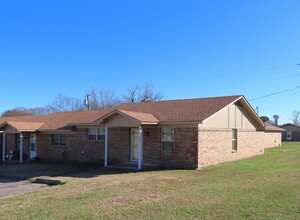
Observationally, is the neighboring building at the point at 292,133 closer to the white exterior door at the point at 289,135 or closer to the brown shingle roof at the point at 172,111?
the white exterior door at the point at 289,135

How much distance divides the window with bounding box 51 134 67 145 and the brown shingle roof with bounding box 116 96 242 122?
5200mm

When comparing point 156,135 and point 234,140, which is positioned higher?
point 156,135

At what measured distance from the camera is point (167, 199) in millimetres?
10266

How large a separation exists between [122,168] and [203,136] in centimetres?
487

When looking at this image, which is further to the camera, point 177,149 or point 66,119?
point 66,119

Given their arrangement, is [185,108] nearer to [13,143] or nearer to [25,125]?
[25,125]

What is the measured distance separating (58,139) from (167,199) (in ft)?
55.3

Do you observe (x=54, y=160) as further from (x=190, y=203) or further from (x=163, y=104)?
(x=190, y=203)

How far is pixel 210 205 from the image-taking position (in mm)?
9352

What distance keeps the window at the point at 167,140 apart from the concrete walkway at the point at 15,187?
284 inches

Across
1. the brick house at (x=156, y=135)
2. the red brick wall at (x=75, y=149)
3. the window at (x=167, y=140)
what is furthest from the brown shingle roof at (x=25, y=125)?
the window at (x=167, y=140)

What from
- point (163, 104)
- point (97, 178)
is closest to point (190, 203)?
point (97, 178)

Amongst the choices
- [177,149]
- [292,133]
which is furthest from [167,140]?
[292,133]

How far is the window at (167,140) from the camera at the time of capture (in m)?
19.1
